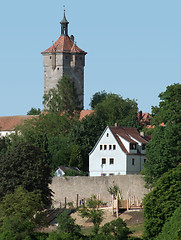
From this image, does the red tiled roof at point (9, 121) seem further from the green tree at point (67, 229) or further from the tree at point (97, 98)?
the green tree at point (67, 229)

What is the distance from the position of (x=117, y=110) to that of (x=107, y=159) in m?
21.4

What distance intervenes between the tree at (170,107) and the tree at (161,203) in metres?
17.2

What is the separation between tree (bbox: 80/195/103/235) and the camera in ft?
226

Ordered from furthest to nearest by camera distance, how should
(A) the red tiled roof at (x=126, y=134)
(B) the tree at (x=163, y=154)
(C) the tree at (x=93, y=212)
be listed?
(A) the red tiled roof at (x=126, y=134) → (B) the tree at (x=163, y=154) → (C) the tree at (x=93, y=212)

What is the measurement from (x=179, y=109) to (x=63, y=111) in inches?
1849

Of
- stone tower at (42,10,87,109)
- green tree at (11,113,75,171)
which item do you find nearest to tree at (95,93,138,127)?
green tree at (11,113,75,171)

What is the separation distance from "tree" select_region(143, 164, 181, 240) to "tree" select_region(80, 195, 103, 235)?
22.8 feet

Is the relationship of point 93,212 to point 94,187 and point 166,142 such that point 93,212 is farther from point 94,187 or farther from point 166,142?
point 94,187

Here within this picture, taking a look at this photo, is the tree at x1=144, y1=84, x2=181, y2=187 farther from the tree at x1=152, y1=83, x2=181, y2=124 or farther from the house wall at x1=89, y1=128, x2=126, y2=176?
the house wall at x1=89, y1=128, x2=126, y2=176

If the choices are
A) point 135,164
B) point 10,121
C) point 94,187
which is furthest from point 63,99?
point 94,187

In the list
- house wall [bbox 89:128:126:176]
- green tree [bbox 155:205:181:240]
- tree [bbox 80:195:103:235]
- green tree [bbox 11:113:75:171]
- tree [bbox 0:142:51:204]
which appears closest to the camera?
green tree [bbox 155:205:181:240]

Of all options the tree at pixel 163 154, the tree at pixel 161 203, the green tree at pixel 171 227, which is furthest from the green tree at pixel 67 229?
the tree at pixel 163 154

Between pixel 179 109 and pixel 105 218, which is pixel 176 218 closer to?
pixel 105 218

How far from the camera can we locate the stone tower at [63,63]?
472 ft
